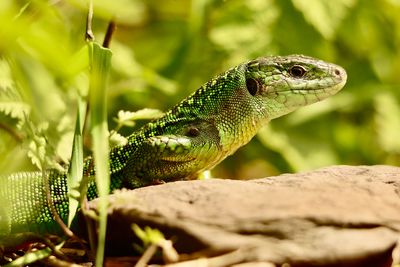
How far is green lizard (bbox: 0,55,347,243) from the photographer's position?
9.41 feet

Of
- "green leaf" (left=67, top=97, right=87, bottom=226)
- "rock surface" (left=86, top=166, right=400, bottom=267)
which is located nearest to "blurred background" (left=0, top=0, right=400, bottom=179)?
"green leaf" (left=67, top=97, right=87, bottom=226)

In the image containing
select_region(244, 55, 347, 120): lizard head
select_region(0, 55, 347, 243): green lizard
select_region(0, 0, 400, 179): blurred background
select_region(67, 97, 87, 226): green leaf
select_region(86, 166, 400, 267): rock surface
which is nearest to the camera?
select_region(86, 166, 400, 267): rock surface

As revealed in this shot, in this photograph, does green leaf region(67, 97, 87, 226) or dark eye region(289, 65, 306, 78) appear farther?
dark eye region(289, 65, 306, 78)

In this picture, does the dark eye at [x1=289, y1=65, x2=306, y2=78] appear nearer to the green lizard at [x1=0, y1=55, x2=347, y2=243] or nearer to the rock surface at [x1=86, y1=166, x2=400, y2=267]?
the green lizard at [x1=0, y1=55, x2=347, y2=243]

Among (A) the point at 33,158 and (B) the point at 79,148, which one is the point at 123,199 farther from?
(A) the point at 33,158

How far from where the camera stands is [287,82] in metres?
3.44

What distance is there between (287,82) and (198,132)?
58 cm

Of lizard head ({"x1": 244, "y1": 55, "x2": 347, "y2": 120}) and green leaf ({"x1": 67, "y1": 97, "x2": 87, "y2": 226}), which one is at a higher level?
lizard head ({"x1": 244, "y1": 55, "x2": 347, "y2": 120})

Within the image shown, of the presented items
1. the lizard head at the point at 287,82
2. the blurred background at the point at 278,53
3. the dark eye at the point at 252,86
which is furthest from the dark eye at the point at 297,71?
the blurred background at the point at 278,53

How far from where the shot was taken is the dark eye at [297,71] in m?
3.47

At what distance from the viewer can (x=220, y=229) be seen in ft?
6.67

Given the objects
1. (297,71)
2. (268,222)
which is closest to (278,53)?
(297,71)

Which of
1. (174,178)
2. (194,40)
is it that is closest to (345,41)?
(194,40)

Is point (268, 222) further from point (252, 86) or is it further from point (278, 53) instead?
point (278, 53)
